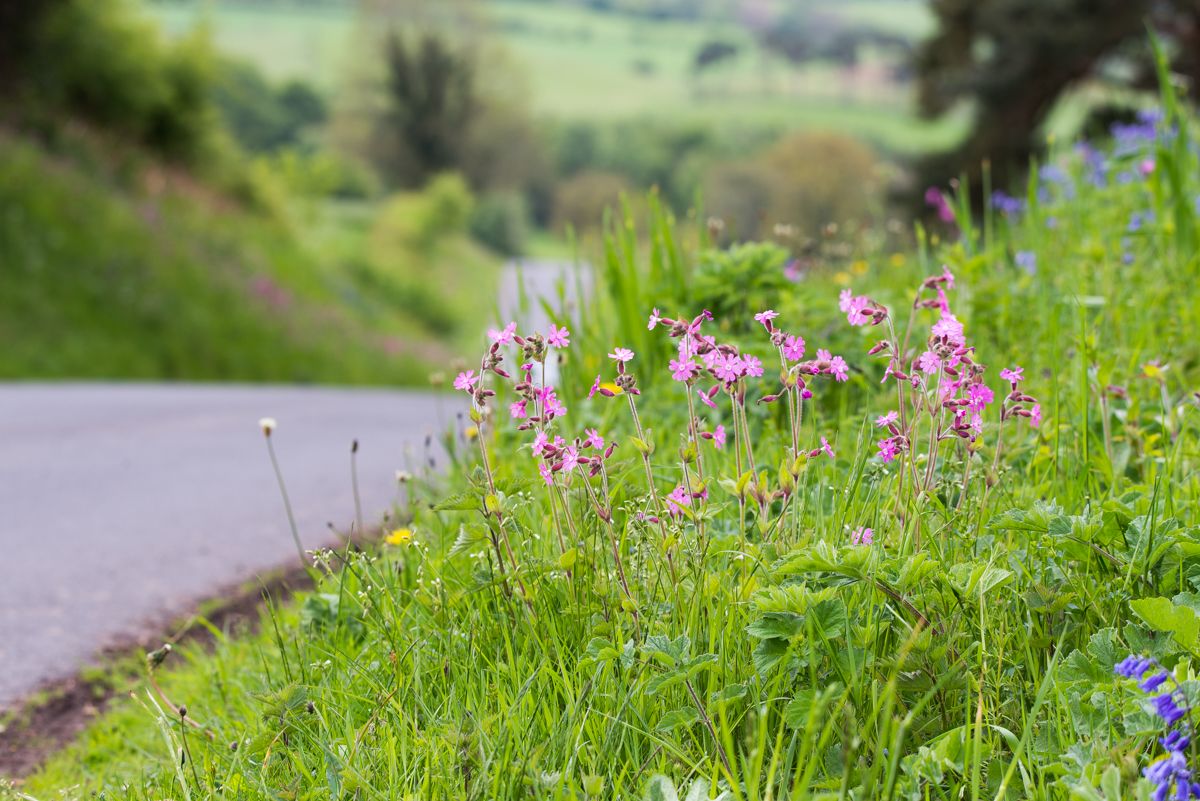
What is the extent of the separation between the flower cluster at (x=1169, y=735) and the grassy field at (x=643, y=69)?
70.0 metres

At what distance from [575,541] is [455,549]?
27 cm

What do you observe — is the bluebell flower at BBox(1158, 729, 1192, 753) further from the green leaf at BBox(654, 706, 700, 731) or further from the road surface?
the road surface

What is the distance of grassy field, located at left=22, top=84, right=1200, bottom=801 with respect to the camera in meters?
1.72

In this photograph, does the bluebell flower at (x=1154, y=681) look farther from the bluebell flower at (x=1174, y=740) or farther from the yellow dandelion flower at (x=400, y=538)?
the yellow dandelion flower at (x=400, y=538)

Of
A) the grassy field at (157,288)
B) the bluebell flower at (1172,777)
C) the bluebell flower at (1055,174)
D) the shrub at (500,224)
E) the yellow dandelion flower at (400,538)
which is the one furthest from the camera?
the shrub at (500,224)

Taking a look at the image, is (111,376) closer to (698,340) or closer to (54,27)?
(54,27)

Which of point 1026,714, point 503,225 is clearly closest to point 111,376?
point 1026,714

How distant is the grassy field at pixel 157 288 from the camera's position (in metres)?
13.3

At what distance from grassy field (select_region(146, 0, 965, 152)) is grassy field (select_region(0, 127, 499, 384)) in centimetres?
5263

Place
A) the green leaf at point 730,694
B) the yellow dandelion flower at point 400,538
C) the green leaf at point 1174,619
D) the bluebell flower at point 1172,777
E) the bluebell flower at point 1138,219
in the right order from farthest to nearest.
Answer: the bluebell flower at point 1138,219 → the yellow dandelion flower at point 400,538 → the green leaf at point 730,694 → the green leaf at point 1174,619 → the bluebell flower at point 1172,777

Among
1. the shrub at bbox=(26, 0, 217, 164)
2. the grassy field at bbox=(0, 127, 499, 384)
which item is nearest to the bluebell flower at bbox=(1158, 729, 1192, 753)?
the grassy field at bbox=(0, 127, 499, 384)

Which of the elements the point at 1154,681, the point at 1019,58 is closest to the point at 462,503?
the point at 1154,681

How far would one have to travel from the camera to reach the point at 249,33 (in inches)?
3388

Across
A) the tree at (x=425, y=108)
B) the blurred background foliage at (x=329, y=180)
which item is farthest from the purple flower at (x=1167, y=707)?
the tree at (x=425, y=108)
